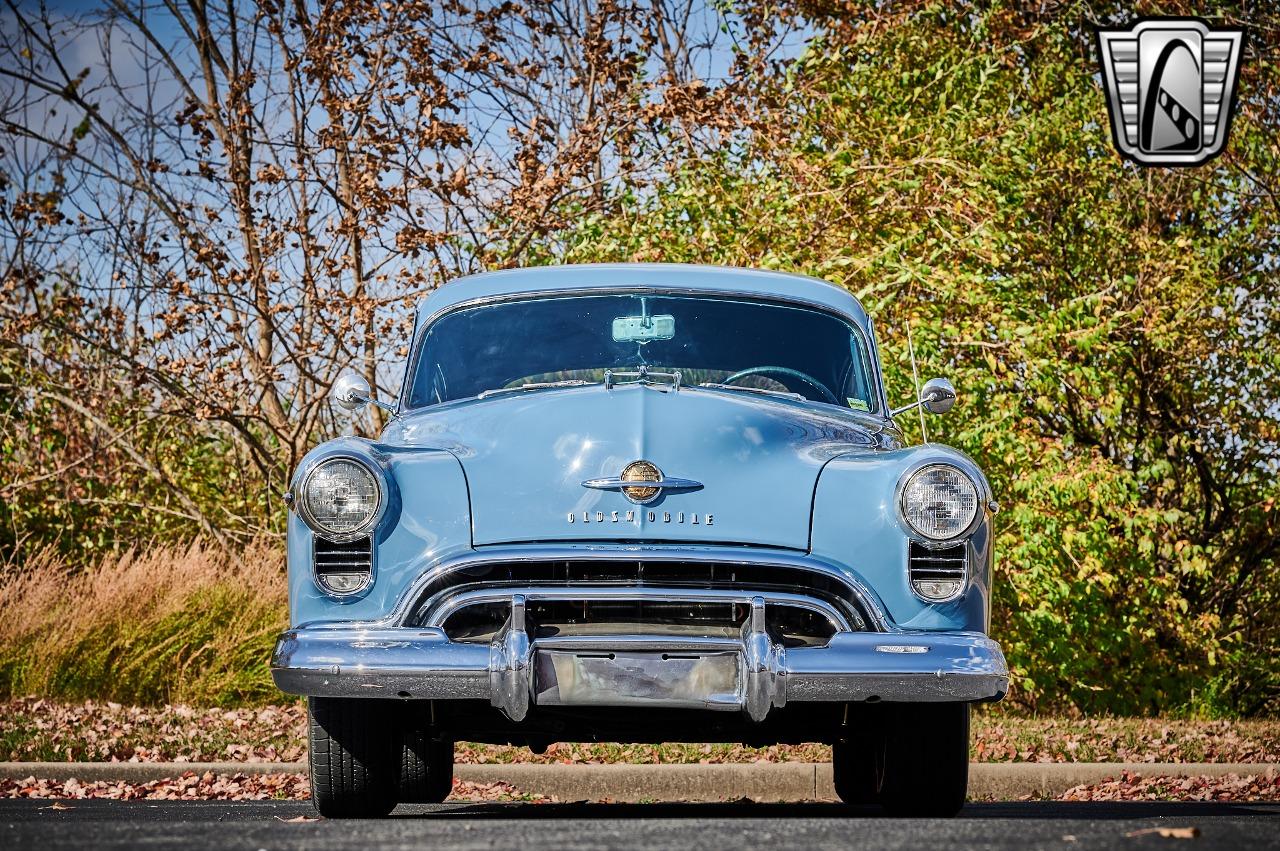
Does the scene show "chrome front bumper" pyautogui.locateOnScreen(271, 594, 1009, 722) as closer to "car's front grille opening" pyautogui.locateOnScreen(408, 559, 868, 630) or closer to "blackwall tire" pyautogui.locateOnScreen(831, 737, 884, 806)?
"car's front grille opening" pyautogui.locateOnScreen(408, 559, 868, 630)

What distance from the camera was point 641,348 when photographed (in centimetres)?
612

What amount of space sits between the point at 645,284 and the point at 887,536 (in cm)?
181

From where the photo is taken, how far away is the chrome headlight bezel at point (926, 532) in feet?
16.1

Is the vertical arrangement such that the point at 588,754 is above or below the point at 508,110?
below

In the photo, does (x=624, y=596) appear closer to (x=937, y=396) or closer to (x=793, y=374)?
(x=793, y=374)

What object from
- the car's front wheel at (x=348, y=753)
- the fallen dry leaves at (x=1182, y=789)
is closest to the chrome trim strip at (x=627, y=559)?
the car's front wheel at (x=348, y=753)

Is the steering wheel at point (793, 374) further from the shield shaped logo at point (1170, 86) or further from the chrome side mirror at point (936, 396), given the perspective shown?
the shield shaped logo at point (1170, 86)

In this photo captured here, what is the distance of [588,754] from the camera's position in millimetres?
8891

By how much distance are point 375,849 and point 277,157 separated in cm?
1097

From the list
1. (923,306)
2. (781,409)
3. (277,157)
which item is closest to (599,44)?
(277,157)

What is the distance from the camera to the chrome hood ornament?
16.1 feet

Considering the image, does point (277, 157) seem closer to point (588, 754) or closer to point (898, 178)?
point (898, 178)

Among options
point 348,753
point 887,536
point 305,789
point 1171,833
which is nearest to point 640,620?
point 887,536

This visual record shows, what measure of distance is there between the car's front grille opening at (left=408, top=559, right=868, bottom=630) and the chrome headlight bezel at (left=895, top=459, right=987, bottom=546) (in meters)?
0.28
